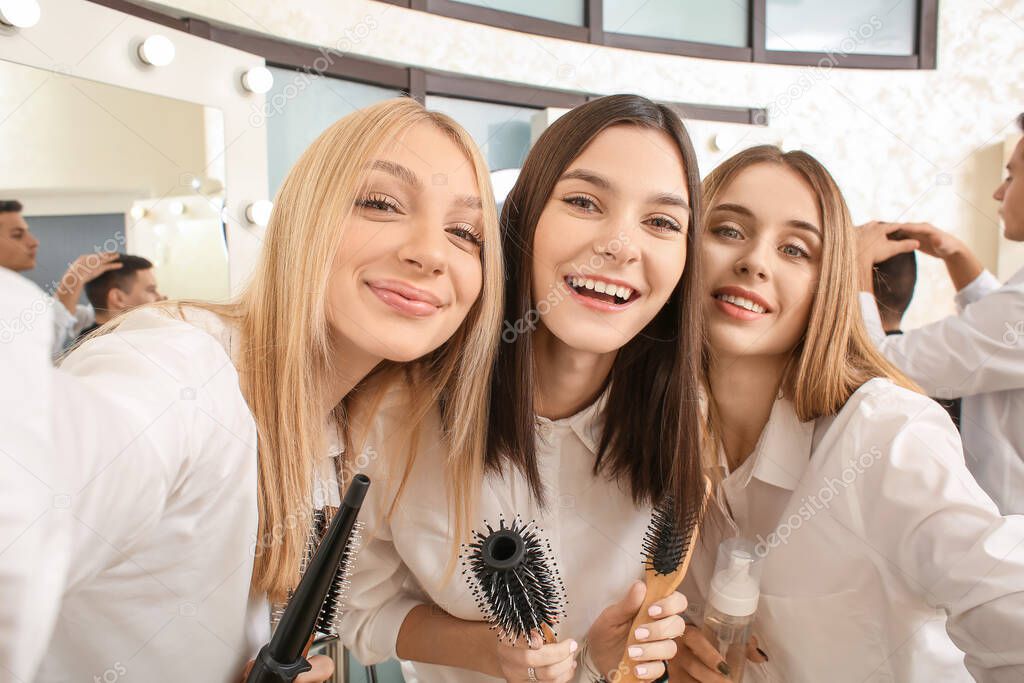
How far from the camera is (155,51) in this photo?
0.61m

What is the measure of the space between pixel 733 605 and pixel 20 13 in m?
0.80

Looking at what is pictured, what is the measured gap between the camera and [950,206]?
94 cm

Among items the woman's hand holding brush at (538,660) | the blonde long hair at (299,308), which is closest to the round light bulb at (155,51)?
the blonde long hair at (299,308)

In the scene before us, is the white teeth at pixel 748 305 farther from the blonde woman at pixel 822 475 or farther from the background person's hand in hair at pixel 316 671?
the background person's hand in hair at pixel 316 671

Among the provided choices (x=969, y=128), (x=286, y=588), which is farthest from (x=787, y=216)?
(x=969, y=128)

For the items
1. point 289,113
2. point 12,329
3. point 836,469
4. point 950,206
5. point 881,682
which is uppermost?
point 289,113

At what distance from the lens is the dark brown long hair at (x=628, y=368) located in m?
0.42

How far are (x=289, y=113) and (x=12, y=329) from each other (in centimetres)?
78

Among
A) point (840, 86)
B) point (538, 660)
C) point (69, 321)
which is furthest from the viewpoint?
point (840, 86)

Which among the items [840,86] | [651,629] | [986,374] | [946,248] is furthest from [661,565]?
[840,86]

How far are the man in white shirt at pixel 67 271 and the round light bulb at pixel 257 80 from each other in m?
0.28

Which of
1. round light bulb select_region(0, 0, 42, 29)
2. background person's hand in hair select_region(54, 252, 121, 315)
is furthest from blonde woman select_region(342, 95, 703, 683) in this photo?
round light bulb select_region(0, 0, 42, 29)

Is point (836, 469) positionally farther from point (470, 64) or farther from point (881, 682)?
point (470, 64)

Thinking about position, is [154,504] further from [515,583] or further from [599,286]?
[599,286]
